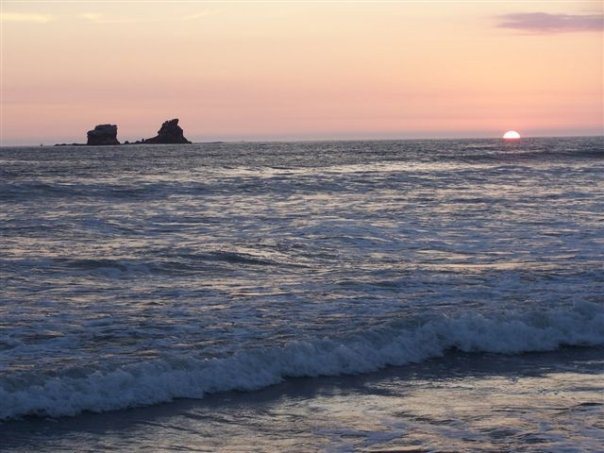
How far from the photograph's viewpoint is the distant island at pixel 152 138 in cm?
15150

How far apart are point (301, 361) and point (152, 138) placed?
152 metres

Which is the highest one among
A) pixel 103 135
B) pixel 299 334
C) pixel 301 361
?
pixel 103 135

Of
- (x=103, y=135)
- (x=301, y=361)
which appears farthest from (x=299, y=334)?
(x=103, y=135)

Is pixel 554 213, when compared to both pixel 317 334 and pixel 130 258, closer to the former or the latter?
pixel 130 258

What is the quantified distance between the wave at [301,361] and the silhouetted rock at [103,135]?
143 meters

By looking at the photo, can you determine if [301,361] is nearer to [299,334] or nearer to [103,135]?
[299,334]

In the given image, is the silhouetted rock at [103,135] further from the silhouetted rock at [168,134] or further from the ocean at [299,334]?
the ocean at [299,334]

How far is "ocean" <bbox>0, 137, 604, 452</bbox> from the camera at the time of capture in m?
8.87

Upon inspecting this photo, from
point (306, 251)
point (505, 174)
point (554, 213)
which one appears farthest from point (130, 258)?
point (505, 174)

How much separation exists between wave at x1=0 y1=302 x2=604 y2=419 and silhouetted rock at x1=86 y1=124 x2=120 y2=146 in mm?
143130

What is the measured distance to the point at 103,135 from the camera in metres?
151

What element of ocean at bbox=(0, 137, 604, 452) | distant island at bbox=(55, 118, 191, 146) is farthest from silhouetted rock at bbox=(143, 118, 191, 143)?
ocean at bbox=(0, 137, 604, 452)

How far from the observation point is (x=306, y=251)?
19.5m

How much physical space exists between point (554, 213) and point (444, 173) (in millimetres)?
21234
